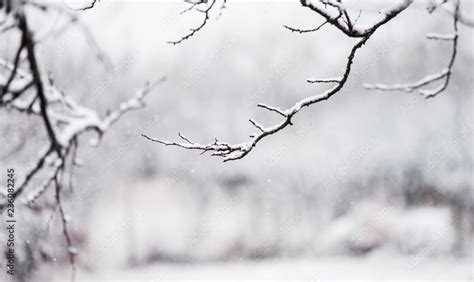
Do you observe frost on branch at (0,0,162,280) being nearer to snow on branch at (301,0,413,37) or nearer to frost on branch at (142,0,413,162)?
frost on branch at (142,0,413,162)

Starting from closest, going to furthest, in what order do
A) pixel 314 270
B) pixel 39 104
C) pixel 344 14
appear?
1. pixel 344 14
2. pixel 39 104
3. pixel 314 270

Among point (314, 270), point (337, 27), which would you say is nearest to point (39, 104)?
point (337, 27)

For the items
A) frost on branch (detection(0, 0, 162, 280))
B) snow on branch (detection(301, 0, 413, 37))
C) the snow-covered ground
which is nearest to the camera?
snow on branch (detection(301, 0, 413, 37))

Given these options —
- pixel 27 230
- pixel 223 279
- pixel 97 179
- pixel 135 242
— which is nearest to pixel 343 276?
pixel 223 279

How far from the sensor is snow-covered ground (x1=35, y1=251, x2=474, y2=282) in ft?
19.7

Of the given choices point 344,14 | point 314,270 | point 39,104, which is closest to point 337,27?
point 344,14

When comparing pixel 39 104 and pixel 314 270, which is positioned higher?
pixel 314 270

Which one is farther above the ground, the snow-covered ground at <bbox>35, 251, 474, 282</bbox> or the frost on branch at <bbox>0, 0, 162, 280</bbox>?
the snow-covered ground at <bbox>35, 251, 474, 282</bbox>

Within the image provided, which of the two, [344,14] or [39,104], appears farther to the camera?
[39,104]

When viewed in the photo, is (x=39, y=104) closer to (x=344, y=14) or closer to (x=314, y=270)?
(x=344, y=14)

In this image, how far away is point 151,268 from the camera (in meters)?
6.16


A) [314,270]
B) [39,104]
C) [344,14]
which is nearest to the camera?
[344,14]

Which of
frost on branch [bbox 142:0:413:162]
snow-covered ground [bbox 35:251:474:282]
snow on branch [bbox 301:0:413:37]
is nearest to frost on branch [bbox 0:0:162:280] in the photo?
frost on branch [bbox 142:0:413:162]

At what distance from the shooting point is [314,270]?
6.32 meters
